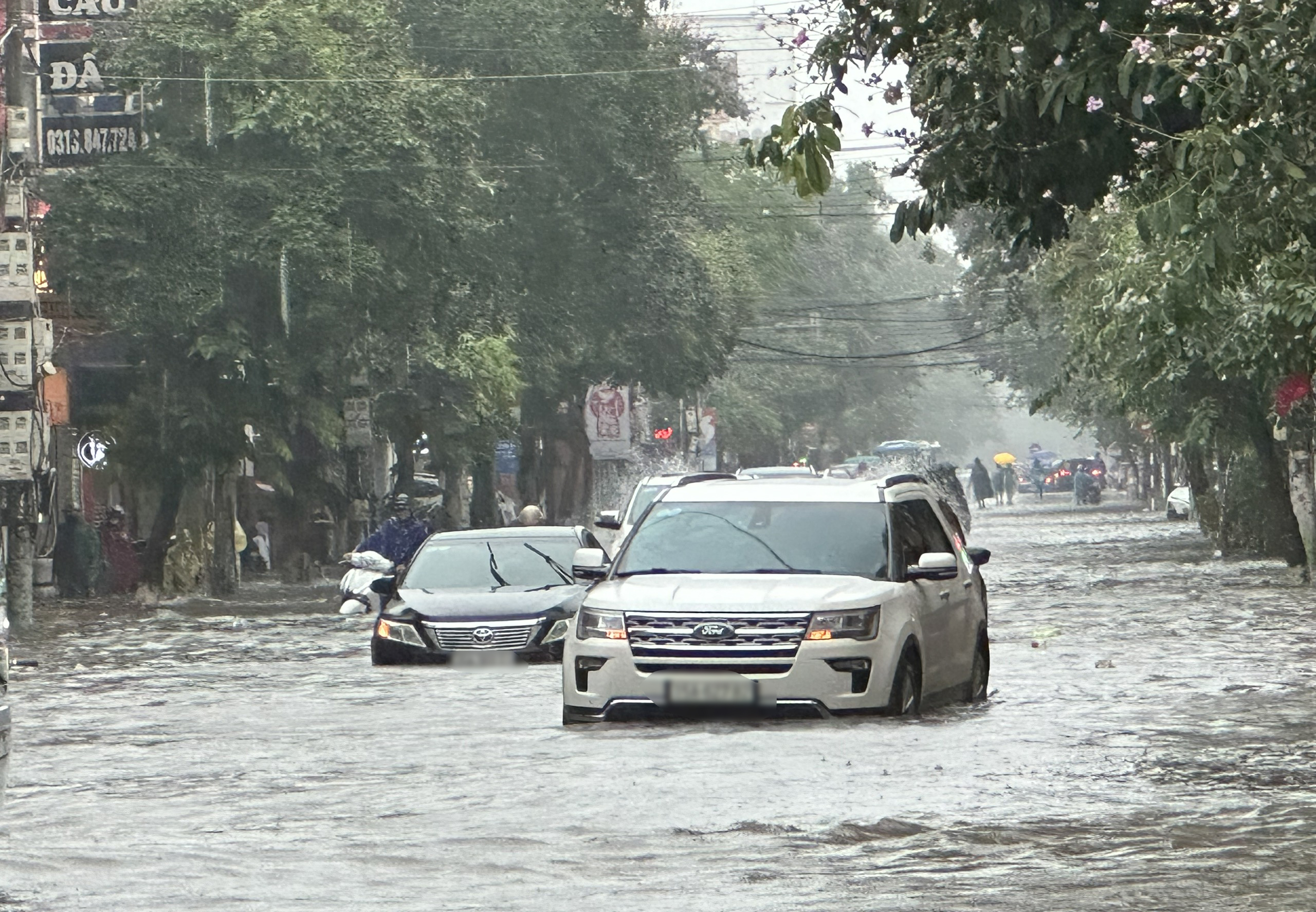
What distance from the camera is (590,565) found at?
1585cm

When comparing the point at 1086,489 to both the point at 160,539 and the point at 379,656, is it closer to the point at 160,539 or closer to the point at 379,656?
the point at 160,539

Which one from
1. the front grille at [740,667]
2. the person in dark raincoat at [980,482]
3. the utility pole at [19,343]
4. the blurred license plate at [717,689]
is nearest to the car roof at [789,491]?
→ the front grille at [740,667]

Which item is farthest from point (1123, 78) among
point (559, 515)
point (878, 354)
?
point (878, 354)

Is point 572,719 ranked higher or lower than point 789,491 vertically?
lower

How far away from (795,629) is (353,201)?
24.8 m

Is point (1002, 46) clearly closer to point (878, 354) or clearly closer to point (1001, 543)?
point (1001, 543)

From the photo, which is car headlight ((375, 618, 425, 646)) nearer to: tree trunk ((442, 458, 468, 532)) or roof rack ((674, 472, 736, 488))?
roof rack ((674, 472, 736, 488))

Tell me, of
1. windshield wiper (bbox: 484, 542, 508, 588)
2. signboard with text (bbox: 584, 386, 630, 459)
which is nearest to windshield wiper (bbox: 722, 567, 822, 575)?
windshield wiper (bbox: 484, 542, 508, 588)

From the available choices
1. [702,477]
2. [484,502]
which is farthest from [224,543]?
[702,477]

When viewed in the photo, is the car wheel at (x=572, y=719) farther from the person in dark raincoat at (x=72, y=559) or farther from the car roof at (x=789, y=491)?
the person in dark raincoat at (x=72, y=559)

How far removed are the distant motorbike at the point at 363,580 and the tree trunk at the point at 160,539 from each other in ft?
29.8

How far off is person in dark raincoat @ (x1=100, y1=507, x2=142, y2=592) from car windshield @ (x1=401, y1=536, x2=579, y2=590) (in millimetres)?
16184

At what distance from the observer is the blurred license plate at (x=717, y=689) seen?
13875 millimetres

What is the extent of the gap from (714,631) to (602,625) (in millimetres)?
696
